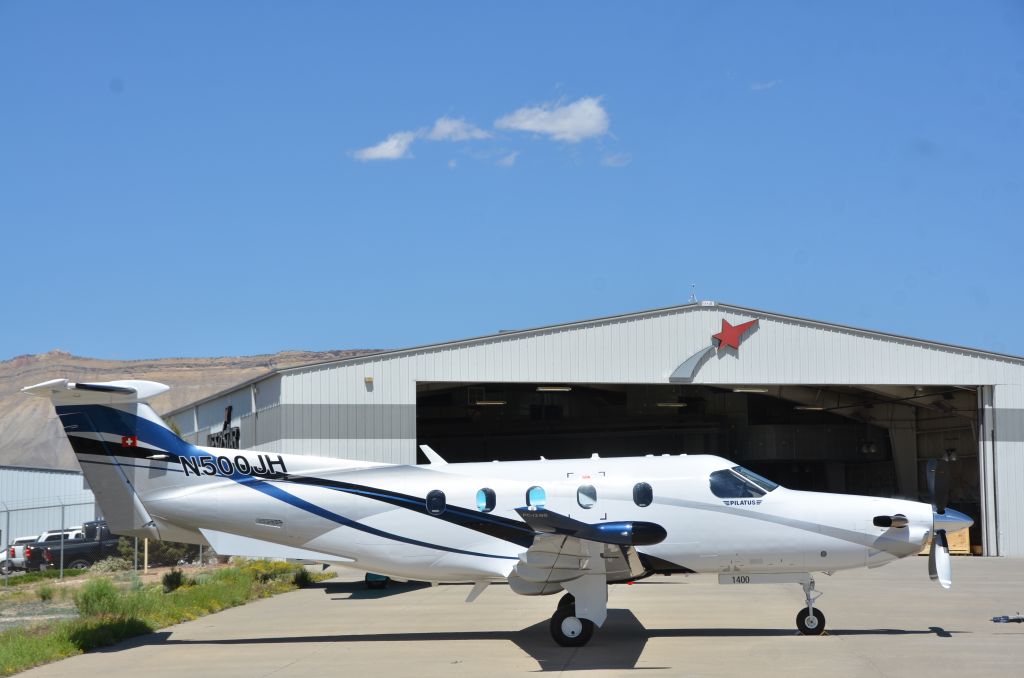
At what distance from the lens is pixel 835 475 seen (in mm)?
48969

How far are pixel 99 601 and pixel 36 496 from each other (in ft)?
140

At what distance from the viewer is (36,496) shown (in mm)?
56250

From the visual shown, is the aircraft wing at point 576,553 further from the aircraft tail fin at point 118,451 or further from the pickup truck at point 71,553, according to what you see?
the pickup truck at point 71,553

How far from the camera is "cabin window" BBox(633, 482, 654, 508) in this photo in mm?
15414

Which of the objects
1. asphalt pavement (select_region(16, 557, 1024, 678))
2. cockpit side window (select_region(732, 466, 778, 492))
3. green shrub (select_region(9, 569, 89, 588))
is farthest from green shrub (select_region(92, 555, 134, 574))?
cockpit side window (select_region(732, 466, 778, 492))

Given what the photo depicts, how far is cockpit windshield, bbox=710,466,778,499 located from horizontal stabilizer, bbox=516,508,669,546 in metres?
2.05

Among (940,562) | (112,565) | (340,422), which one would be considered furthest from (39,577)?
(940,562)

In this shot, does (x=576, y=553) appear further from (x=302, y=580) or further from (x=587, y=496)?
(x=302, y=580)

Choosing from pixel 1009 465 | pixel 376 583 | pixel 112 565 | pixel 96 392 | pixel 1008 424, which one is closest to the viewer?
pixel 96 392

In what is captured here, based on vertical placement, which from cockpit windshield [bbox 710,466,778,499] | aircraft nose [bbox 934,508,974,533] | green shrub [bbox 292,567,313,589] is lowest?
green shrub [bbox 292,567,313,589]

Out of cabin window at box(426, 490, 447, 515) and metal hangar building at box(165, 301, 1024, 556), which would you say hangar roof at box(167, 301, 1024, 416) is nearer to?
metal hangar building at box(165, 301, 1024, 556)

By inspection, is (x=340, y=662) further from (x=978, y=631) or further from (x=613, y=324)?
(x=613, y=324)

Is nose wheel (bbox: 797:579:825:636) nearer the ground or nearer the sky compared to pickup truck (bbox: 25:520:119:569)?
nearer the sky

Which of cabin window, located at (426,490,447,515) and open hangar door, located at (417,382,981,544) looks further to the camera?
open hangar door, located at (417,382,981,544)
